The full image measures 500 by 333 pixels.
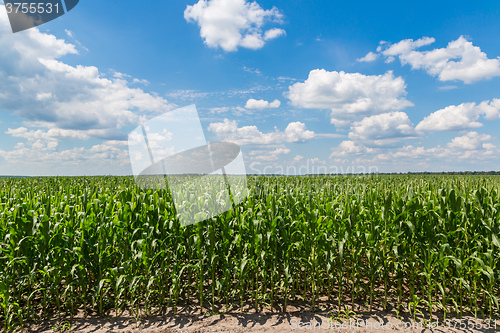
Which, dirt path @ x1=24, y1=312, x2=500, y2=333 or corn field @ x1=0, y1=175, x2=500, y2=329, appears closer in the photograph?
dirt path @ x1=24, y1=312, x2=500, y2=333

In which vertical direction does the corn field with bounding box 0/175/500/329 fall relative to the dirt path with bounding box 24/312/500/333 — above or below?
above

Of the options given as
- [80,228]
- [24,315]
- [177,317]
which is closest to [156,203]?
[80,228]

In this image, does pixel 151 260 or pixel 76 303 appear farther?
pixel 76 303

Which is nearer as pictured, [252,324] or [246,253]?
[252,324]

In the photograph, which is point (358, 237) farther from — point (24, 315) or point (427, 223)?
point (24, 315)

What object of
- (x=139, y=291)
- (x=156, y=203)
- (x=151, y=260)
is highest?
(x=156, y=203)

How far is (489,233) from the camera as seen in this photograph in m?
4.95

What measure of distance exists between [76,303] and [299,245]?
424 centimetres

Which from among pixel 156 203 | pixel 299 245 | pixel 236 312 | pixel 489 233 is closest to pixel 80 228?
pixel 156 203

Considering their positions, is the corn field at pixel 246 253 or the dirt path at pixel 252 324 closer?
the dirt path at pixel 252 324

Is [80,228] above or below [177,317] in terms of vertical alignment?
above

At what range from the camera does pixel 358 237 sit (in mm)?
5031

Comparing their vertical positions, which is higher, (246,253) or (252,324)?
(246,253)

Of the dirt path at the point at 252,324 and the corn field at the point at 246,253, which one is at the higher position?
the corn field at the point at 246,253
